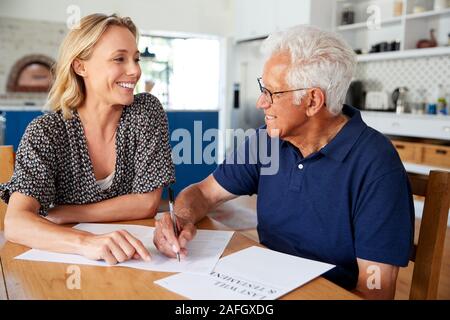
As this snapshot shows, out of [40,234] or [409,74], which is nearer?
[40,234]

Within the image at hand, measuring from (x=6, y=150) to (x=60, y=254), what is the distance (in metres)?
0.50

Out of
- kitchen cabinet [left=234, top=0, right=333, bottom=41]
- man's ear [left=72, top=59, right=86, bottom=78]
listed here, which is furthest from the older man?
kitchen cabinet [left=234, top=0, right=333, bottom=41]

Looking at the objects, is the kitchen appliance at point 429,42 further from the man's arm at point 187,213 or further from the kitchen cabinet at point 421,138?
the man's arm at point 187,213

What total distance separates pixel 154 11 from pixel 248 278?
5.77 meters

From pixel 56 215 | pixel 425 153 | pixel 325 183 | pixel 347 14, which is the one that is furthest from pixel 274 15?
pixel 56 215

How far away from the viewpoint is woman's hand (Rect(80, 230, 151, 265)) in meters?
0.91

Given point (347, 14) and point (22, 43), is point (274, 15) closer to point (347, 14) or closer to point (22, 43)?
point (347, 14)

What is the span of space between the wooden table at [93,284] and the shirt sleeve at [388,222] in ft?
0.79

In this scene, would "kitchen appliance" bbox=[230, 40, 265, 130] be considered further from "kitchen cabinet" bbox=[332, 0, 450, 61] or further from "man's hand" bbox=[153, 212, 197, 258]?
"man's hand" bbox=[153, 212, 197, 258]

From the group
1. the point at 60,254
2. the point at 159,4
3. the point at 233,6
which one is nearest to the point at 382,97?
the point at 233,6

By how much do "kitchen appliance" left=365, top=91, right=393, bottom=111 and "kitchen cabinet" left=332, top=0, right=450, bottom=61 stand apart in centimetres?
37

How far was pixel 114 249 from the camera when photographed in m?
0.91
